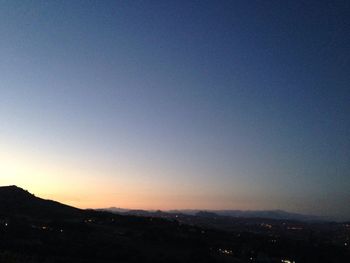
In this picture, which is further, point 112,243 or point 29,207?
point 29,207

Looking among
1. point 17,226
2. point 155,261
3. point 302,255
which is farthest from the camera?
point 302,255

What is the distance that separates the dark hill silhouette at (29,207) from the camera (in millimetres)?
153575

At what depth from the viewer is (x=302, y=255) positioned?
140 meters

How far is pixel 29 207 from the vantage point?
550 ft

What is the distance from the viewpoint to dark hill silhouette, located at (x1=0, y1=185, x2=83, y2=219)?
504 feet

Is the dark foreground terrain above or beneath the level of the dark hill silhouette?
beneath

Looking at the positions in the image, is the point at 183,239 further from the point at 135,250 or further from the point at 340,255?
the point at 340,255

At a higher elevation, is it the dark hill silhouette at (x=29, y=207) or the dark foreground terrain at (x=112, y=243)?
the dark hill silhouette at (x=29, y=207)

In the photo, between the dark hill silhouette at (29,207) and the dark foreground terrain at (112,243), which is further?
the dark hill silhouette at (29,207)

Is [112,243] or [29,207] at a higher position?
[29,207]

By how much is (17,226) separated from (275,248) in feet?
301

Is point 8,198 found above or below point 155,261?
above

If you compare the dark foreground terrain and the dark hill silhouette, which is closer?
the dark foreground terrain

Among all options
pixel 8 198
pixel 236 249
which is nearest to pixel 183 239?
pixel 236 249
